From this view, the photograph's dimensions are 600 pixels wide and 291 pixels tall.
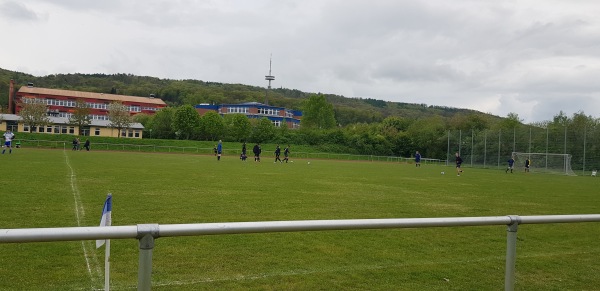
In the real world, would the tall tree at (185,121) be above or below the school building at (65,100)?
below

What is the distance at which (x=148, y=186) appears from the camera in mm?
17812

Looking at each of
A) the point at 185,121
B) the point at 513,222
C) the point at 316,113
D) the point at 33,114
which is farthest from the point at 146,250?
the point at 316,113

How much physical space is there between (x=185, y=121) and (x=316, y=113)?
97.2ft

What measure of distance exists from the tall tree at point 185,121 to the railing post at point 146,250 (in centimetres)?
8733

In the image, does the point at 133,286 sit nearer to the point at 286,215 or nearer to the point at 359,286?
the point at 359,286

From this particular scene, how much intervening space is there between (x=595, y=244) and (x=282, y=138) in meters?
79.2

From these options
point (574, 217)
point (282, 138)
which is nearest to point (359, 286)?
point (574, 217)

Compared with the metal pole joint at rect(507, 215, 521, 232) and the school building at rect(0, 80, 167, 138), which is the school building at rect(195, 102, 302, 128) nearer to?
the school building at rect(0, 80, 167, 138)

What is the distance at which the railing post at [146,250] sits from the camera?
3008 mm

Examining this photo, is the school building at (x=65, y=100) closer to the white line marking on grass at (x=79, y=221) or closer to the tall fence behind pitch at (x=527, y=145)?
the tall fence behind pitch at (x=527, y=145)

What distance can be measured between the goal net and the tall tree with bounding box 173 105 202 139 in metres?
54.3

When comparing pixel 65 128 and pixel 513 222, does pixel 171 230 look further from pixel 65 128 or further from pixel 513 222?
pixel 65 128

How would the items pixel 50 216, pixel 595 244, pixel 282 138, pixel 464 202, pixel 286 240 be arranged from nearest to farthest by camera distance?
pixel 286 240
pixel 595 244
pixel 50 216
pixel 464 202
pixel 282 138

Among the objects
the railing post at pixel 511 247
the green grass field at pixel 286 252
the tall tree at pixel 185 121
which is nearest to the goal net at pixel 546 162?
the green grass field at pixel 286 252
